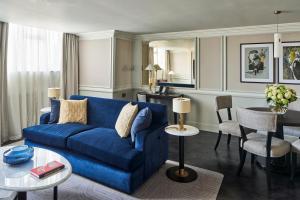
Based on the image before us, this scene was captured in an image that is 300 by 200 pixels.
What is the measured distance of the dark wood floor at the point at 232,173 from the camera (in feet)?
8.27

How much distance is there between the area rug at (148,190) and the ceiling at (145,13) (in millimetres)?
2319

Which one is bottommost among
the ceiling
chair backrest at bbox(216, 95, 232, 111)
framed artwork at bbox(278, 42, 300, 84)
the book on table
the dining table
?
the book on table

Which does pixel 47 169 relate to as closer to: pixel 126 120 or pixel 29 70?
pixel 126 120

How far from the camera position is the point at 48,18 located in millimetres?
3934

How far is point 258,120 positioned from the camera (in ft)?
8.87

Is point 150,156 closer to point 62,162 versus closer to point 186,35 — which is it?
point 62,162

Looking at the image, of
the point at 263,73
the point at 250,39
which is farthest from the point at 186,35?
A: the point at 263,73

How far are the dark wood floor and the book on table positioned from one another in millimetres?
1708

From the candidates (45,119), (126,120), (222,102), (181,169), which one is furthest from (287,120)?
(45,119)

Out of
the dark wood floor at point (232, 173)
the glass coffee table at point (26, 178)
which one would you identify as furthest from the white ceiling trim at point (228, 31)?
the glass coffee table at point (26, 178)

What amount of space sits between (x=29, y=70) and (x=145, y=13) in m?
2.86

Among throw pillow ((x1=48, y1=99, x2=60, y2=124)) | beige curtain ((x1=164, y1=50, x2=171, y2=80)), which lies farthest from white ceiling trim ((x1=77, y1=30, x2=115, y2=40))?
throw pillow ((x1=48, y1=99, x2=60, y2=124))

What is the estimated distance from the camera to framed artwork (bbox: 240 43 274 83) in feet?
14.6

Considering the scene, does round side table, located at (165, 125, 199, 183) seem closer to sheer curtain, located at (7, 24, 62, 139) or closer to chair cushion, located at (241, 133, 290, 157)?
chair cushion, located at (241, 133, 290, 157)
